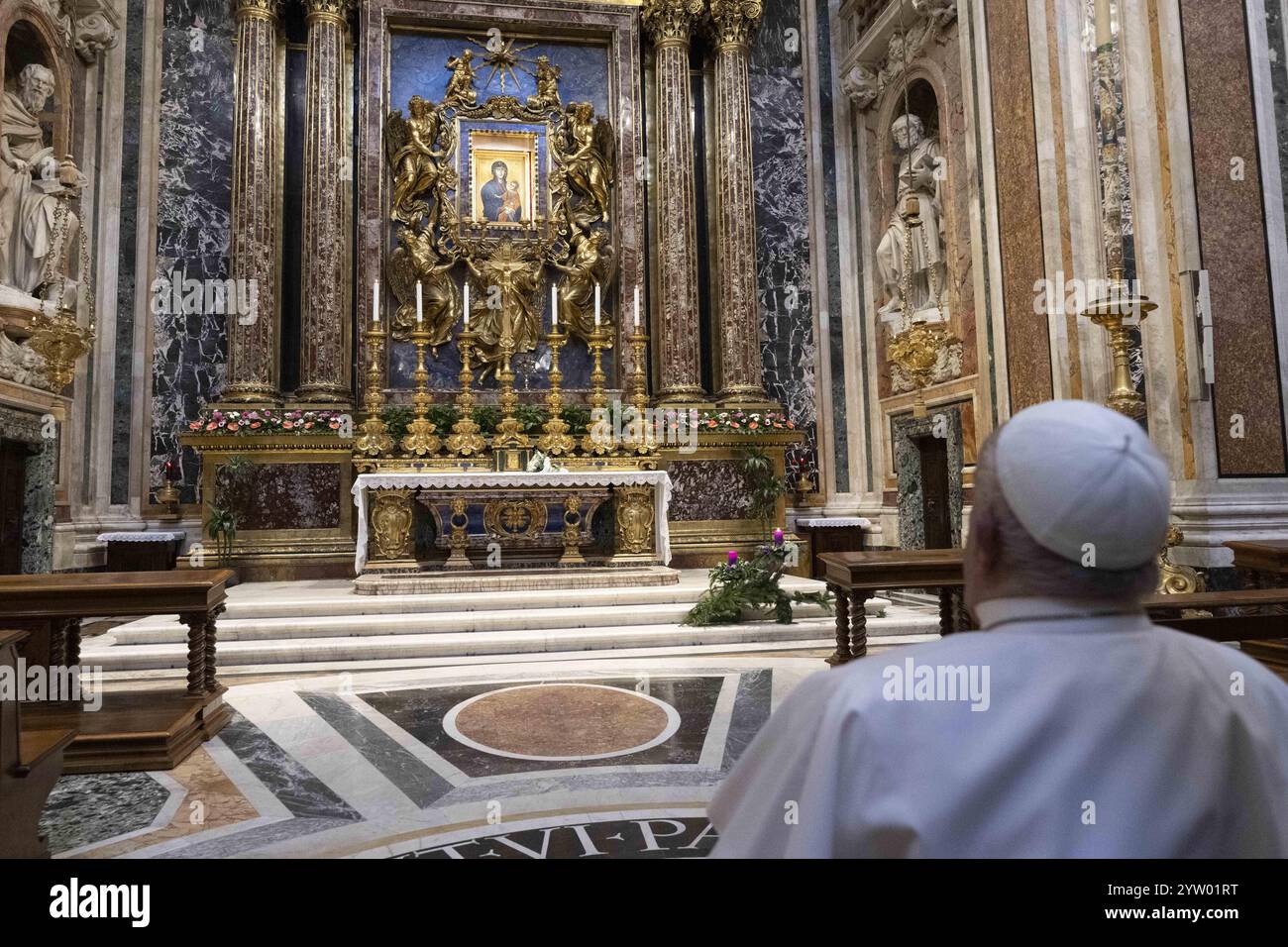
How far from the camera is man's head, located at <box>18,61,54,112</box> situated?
9430 millimetres

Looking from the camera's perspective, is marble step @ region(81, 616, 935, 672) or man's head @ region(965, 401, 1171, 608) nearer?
man's head @ region(965, 401, 1171, 608)

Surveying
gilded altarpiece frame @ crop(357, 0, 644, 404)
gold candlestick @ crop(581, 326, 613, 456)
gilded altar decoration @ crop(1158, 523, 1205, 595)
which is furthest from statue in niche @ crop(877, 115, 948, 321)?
gilded altar decoration @ crop(1158, 523, 1205, 595)

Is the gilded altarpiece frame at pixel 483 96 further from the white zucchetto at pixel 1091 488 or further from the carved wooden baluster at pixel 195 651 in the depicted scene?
the white zucchetto at pixel 1091 488

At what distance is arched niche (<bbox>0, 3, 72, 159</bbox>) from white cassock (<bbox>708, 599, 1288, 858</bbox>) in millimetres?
11112

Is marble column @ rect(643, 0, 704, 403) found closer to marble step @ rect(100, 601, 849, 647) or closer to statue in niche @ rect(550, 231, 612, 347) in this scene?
statue in niche @ rect(550, 231, 612, 347)

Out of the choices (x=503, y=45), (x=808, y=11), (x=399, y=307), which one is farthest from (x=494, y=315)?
(x=808, y=11)

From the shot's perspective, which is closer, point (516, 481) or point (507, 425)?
point (516, 481)

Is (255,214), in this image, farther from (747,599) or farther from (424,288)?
(747,599)

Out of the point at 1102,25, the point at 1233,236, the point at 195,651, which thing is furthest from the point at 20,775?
the point at 1102,25

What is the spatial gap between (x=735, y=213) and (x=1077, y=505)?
452 inches

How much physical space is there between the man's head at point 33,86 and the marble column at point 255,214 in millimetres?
2072

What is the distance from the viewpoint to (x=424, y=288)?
1172cm

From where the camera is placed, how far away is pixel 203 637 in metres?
5.04

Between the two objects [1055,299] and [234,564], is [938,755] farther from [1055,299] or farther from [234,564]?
[234,564]
